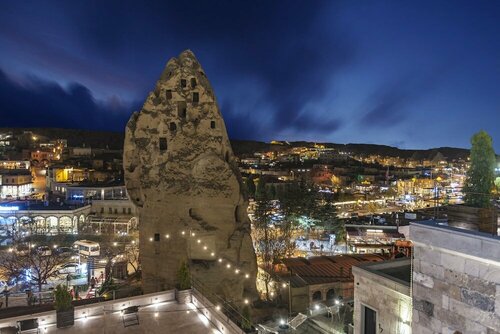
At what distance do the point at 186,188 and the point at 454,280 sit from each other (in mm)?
19544

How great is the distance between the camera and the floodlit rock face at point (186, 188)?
2416cm

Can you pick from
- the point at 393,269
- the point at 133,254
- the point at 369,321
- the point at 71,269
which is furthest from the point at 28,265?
the point at 393,269

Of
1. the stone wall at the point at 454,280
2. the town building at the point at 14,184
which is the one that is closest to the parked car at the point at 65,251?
the stone wall at the point at 454,280

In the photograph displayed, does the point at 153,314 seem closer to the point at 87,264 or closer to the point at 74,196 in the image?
the point at 87,264

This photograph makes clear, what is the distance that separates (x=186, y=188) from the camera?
958 inches

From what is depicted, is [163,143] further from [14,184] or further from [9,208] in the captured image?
[14,184]

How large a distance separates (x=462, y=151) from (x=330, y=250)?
623 ft

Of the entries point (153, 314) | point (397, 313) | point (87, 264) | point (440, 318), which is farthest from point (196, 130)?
point (440, 318)

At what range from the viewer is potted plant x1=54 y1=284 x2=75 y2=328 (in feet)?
40.7

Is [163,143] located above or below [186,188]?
above

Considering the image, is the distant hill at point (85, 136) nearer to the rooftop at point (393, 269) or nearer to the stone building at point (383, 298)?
the rooftop at point (393, 269)

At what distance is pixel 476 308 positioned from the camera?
20.4 feet

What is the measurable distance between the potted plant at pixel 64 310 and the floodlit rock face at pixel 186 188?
11327mm

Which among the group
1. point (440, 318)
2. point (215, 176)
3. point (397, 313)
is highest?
point (215, 176)
